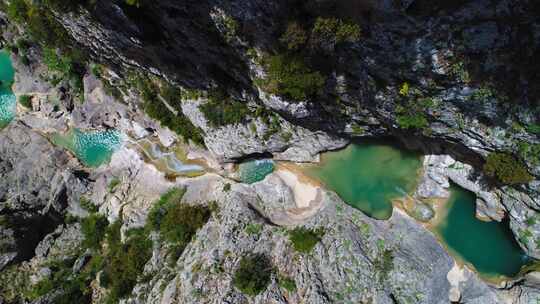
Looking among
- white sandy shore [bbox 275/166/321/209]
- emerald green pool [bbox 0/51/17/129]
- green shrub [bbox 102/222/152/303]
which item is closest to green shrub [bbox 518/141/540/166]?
white sandy shore [bbox 275/166/321/209]

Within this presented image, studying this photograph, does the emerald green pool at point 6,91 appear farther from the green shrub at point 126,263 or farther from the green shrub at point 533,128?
the green shrub at point 533,128

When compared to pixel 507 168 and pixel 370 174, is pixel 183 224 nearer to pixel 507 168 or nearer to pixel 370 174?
pixel 370 174

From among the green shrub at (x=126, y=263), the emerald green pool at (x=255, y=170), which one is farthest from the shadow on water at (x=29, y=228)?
the emerald green pool at (x=255, y=170)

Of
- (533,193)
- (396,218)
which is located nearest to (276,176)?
(396,218)

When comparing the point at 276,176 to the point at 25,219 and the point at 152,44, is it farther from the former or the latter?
the point at 25,219

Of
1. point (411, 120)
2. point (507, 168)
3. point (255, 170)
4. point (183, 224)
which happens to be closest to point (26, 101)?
point (183, 224)
